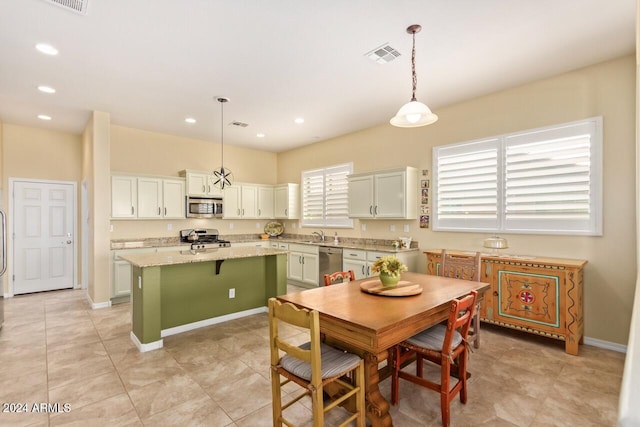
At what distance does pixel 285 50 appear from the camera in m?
3.06

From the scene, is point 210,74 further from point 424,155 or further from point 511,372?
point 511,372

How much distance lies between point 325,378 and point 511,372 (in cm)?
201

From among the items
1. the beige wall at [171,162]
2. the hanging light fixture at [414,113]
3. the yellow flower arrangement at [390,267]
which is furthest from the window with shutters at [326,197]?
the yellow flower arrangement at [390,267]

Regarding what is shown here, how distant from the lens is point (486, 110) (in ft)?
13.8

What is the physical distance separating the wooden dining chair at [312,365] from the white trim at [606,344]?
2988mm

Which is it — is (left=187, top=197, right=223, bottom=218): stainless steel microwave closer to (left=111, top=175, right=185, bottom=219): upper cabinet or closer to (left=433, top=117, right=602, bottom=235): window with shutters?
(left=111, top=175, right=185, bottom=219): upper cabinet

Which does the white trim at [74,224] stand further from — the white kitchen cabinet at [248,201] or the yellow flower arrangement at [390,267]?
the yellow flower arrangement at [390,267]

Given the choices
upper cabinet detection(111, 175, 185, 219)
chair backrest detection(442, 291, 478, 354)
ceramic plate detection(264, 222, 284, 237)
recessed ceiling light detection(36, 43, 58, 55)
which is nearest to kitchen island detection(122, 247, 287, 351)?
upper cabinet detection(111, 175, 185, 219)

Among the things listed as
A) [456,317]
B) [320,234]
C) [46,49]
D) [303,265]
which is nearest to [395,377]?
[456,317]

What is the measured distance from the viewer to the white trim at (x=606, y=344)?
3.24 metres

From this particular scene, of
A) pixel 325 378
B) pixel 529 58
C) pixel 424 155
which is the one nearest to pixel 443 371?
pixel 325 378

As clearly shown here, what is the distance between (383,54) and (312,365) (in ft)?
9.30

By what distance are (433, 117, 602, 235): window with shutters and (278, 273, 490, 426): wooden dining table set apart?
1.97 meters

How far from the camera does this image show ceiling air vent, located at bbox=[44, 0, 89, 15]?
2.37 meters
